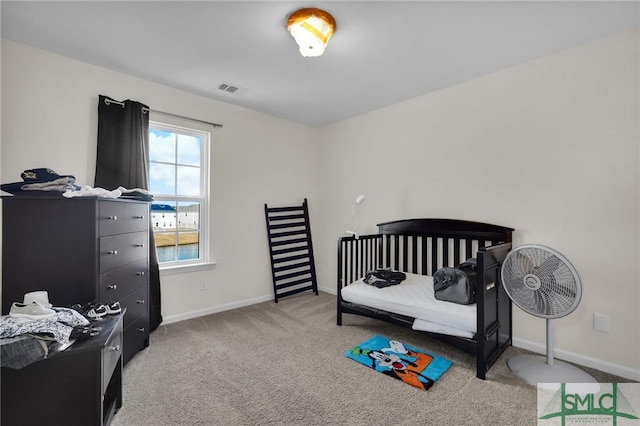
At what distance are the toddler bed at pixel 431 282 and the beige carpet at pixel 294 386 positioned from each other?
0.21 metres

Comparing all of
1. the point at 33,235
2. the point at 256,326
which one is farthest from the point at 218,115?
the point at 256,326

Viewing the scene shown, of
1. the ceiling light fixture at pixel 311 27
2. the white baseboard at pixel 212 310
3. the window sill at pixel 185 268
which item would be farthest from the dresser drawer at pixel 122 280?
the ceiling light fixture at pixel 311 27

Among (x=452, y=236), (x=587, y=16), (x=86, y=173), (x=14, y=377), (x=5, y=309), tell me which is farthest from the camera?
(x=452, y=236)

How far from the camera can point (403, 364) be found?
208 centimetres

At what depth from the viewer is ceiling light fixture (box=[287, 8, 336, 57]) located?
5.83ft

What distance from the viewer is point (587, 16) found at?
1.83 m

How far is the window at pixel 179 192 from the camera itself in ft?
9.54

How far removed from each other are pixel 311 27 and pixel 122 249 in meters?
1.92

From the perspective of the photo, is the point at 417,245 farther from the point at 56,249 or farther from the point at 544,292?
the point at 56,249

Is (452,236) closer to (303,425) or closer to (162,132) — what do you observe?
(303,425)

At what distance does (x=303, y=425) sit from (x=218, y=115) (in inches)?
115

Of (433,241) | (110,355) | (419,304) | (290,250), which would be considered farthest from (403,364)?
(290,250)

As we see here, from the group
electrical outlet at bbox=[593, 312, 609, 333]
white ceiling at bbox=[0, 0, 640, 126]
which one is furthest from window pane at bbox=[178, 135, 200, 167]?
electrical outlet at bbox=[593, 312, 609, 333]

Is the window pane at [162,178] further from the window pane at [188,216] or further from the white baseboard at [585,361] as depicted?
the white baseboard at [585,361]
